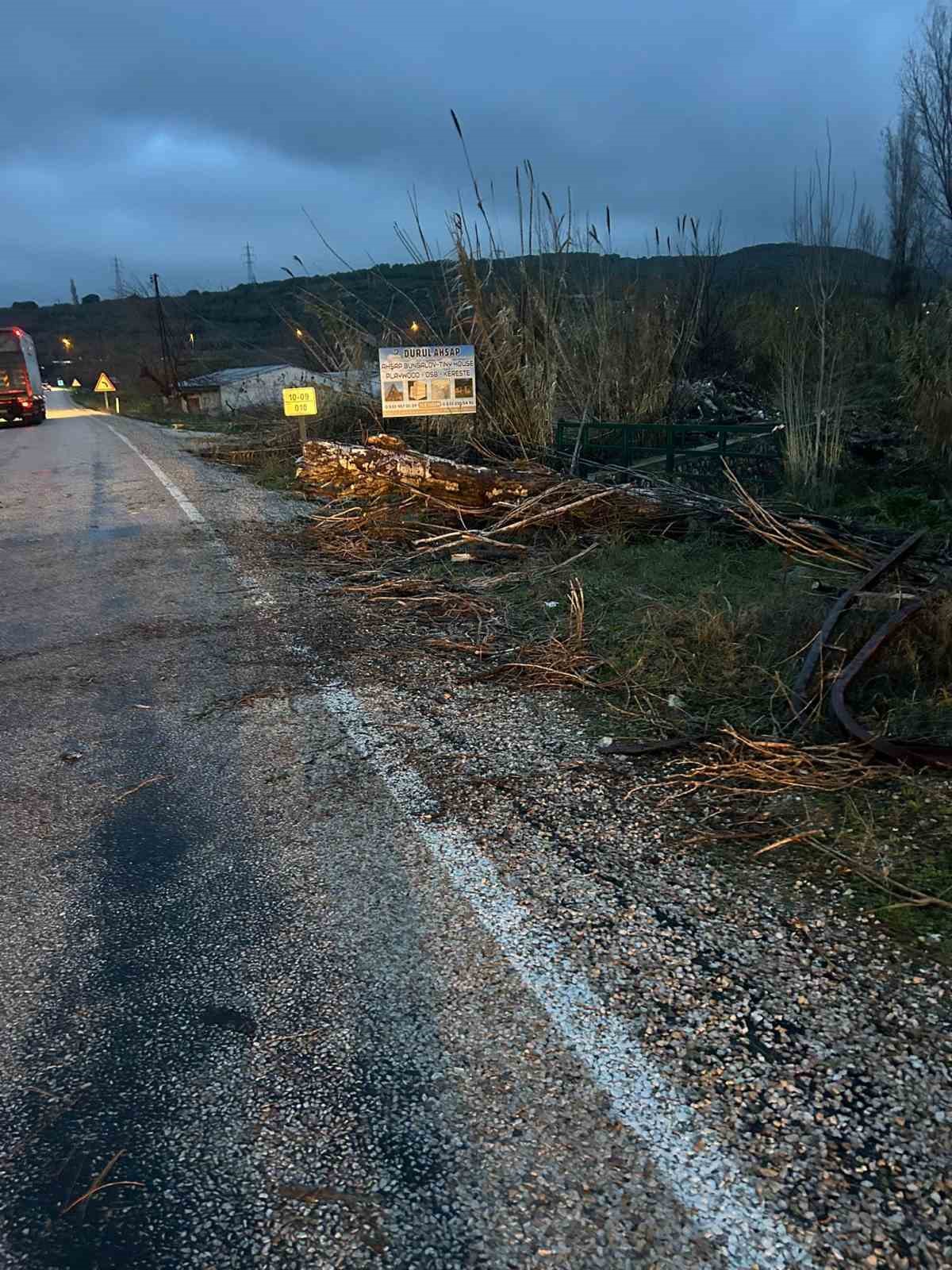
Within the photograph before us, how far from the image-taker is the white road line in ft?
6.34

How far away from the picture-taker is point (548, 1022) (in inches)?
101

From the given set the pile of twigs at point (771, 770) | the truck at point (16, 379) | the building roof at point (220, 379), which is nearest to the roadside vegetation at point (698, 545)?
the pile of twigs at point (771, 770)

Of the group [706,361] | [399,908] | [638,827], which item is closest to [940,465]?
[638,827]

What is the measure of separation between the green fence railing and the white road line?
6633mm

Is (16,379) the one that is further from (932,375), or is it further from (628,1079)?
(628,1079)

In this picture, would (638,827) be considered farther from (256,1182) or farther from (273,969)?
(256,1182)

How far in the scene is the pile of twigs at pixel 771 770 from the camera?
382 centimetres

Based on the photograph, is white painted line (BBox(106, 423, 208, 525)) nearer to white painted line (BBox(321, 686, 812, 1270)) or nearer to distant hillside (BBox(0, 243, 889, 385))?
distant hillside (BBox(0, 243, 889, 385))

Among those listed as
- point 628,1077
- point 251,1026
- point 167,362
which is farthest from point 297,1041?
point 167,362

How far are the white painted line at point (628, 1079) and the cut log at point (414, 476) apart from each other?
585 centimetres

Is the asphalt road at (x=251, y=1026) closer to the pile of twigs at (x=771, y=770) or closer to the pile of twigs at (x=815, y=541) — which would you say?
the pile of twigs at (x=771, y=770)

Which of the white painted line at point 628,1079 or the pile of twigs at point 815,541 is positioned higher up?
the pile of twigs at point 815,541

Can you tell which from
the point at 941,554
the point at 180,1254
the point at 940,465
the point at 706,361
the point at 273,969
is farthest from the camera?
the point at 706,361

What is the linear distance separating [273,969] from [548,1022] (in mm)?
860
